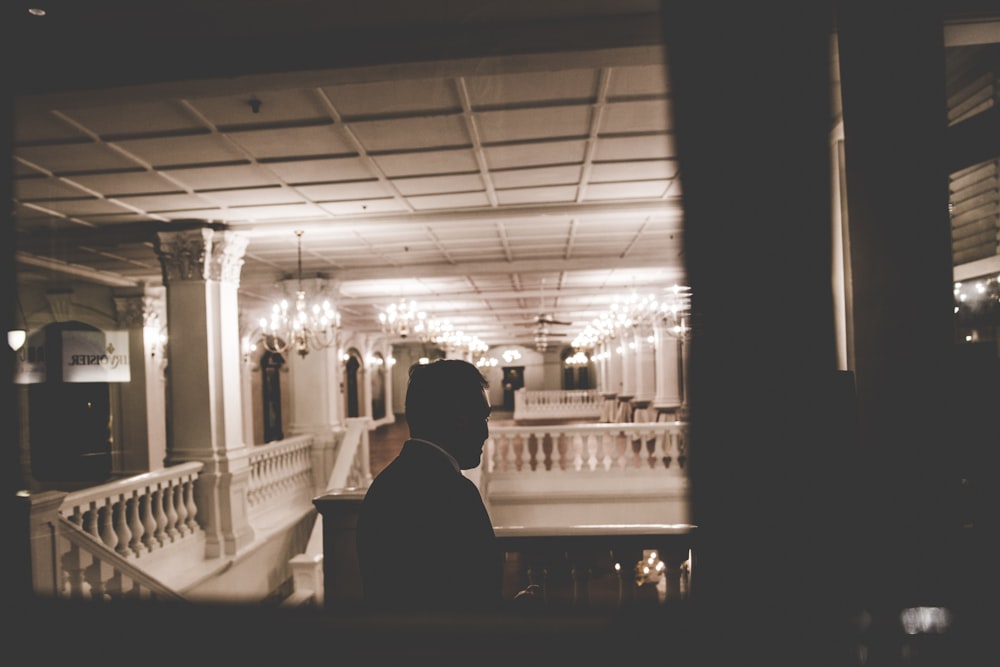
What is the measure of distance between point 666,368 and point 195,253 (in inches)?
466

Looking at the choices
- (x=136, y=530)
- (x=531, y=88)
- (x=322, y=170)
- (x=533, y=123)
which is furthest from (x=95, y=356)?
(x=531, y=88)

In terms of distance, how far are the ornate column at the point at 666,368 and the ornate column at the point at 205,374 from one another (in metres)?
10.6

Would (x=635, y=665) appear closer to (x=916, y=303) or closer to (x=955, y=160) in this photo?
(x=916, y=303)

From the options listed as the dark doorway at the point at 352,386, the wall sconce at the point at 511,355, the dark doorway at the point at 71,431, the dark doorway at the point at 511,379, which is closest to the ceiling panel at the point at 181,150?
the dark doorway at the point at 71,431

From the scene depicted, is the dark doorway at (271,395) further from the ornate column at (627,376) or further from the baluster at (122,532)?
the baluster at (122,532)

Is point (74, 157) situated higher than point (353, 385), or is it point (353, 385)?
point (74, 157)

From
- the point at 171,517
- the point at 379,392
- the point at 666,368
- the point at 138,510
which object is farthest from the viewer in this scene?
the point at 379,392

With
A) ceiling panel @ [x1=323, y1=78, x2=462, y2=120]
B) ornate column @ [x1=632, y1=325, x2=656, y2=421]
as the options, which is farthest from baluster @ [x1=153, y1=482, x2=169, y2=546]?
ornate column @ [x1=632, y1=325, x2=656, y2=421]

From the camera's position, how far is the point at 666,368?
15203mm

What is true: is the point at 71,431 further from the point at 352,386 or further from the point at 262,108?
the point at 352,386

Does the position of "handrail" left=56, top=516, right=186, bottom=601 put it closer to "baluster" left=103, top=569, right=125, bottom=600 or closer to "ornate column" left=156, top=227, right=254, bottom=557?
"baluster" left=103, top=569, right=125, bottom=600

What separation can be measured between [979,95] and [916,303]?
8.88ft

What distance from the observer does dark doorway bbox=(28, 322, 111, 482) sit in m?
11.4

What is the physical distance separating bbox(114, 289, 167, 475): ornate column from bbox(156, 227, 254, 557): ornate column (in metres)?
5.16
